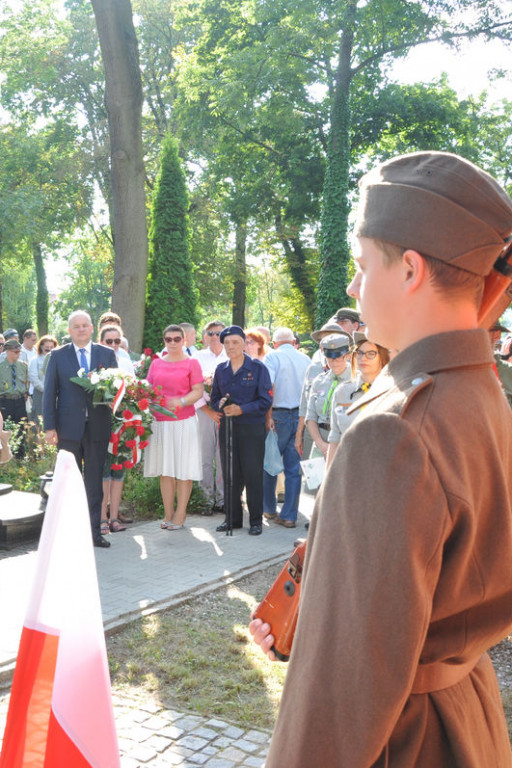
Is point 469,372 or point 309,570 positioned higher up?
point 469,372

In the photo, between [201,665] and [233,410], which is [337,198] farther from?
[201,665]

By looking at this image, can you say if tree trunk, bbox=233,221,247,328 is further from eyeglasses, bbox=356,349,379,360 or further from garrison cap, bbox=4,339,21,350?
eyeglasses, bbox=356,349,379,360

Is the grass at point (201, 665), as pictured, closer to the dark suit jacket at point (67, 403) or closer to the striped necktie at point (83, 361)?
the dark suit jacket at point (67, 403)

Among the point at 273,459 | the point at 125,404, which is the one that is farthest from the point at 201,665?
the point at 273,459

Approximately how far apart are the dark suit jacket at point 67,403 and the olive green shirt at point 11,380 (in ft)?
20.5

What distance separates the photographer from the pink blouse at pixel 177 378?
8.80 m

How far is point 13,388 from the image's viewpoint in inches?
542

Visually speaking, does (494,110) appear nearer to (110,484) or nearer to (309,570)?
(110,484)

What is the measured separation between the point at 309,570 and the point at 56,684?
123cm

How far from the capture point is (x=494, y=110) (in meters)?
30.5

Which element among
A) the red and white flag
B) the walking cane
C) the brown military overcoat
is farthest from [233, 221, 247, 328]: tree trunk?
the brown military overcoat

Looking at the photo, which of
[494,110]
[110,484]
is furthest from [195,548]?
[494,110]

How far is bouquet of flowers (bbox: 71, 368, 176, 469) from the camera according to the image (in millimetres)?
7781

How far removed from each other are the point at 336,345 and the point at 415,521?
6266 millimetres
